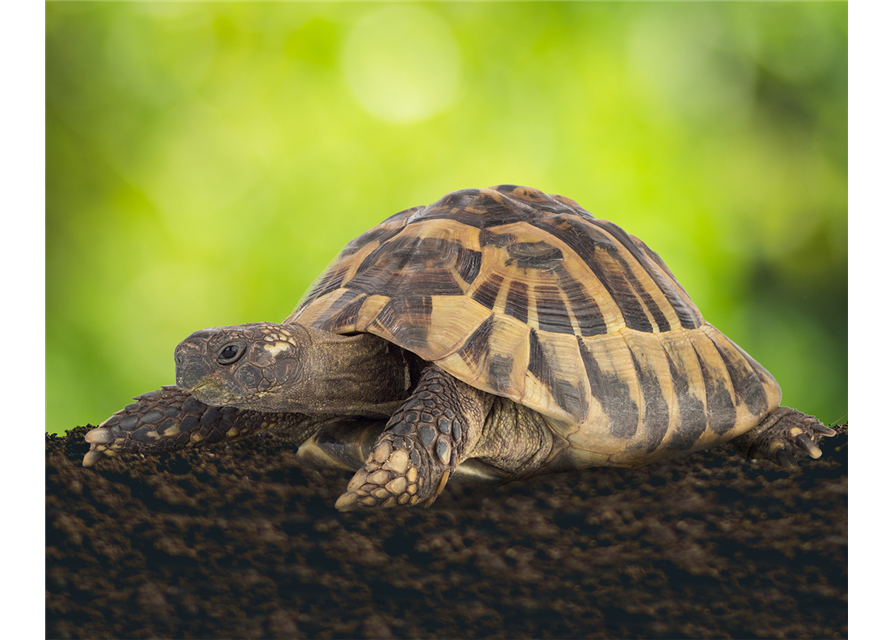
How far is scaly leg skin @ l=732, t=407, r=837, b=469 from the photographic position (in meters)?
2.42

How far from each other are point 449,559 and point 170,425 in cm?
137

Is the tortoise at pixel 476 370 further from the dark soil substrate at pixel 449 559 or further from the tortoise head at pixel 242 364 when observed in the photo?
the dark soil substrate at pixel 449 559

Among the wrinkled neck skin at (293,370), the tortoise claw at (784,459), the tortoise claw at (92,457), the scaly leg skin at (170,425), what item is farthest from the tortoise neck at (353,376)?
the tortoise claw at (784,459)

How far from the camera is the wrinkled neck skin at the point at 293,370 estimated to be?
1.89 metres

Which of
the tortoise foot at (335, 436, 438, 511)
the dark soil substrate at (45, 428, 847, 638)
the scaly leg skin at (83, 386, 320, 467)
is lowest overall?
the dark soil substrate at (45, 428, 847, 638)

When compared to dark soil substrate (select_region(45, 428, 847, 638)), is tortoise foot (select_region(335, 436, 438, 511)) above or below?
above

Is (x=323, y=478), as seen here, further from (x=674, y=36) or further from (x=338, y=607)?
(x=674, y=36)

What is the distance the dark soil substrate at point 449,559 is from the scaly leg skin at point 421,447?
0.17ft

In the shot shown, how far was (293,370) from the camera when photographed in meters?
2.00

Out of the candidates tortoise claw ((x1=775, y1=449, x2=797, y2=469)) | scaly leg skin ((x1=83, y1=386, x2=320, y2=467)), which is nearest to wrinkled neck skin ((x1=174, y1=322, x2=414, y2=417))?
scaly leg skin ((x1=83, y1=386, x2=320, y2=467))

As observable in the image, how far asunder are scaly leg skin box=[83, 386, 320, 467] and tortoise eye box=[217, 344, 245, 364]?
26.4 inches

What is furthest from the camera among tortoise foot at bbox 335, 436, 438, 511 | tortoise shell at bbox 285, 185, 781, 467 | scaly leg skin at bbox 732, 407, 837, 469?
scaly leg skin at bbox 732, 407, 837, 469

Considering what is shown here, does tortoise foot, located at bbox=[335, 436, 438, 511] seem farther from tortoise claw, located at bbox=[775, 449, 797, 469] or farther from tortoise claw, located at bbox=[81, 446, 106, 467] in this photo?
tortoise claw, located at bbox=[775, 449, 797, 469]

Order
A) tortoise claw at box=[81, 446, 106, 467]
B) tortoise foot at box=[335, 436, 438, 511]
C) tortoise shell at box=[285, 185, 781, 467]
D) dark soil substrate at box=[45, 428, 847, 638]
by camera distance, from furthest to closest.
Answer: tortoise claw at box=[81, 446, 106, 467] → tortoise shell at box=[285, 185, 781, 467] → tortoise foot at box=[335, 436, 438, 511] → dark soil substrate at box=[45, 428, 847, 638]
